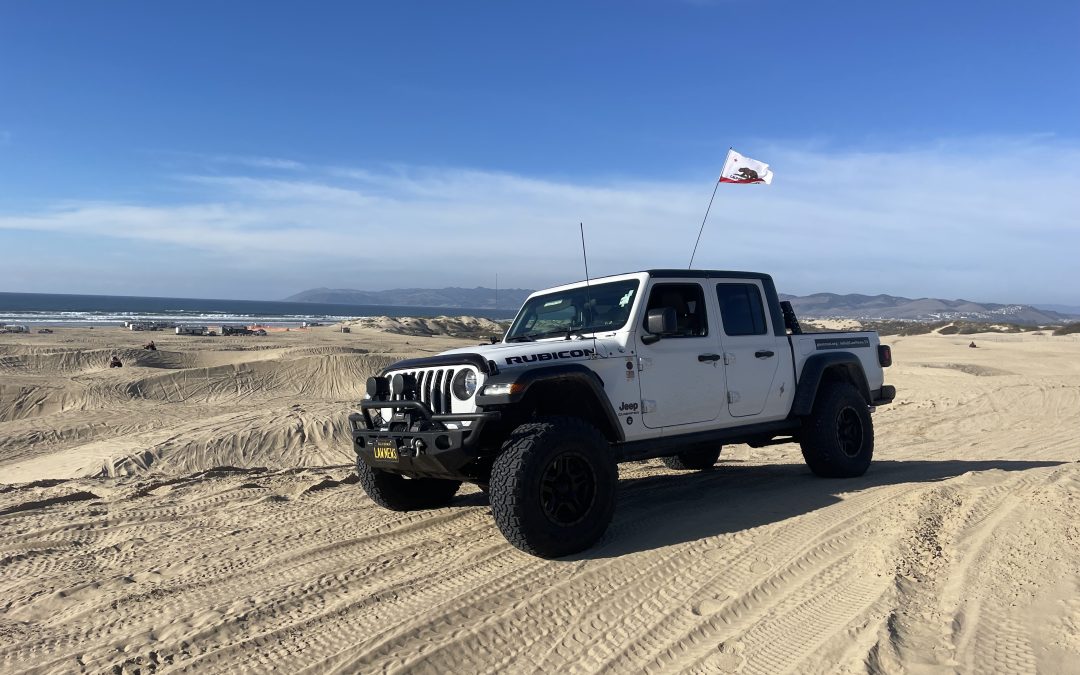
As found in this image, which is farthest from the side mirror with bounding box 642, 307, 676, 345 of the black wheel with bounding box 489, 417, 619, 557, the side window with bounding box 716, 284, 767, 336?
the side window with bounding box 716, 284, 767, 336

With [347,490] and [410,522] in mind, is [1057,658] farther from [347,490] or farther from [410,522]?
[347,490]

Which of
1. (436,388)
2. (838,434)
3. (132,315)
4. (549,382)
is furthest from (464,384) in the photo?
(132,315)

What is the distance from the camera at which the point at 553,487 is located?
16.2ft

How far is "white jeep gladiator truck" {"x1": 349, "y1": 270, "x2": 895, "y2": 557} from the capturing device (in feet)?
15.9

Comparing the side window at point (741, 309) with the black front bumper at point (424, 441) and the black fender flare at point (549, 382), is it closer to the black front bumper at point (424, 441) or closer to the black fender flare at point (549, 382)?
the black fender flare at point (549, 382)

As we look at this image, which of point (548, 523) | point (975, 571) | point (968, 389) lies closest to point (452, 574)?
point (548, 523)

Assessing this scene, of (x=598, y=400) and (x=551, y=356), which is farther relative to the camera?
(x=598, y=400)

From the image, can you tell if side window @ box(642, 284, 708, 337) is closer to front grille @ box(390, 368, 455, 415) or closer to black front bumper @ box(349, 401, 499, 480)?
front grille @ box(390, 368, 455, 415)

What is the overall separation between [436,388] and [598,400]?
1.12 meters

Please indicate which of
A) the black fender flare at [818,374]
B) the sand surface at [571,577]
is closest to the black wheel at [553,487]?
the sand surface at [571,577]

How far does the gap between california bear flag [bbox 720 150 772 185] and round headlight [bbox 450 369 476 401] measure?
4.42 metres

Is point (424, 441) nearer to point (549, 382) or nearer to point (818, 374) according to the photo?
point (549, 382)

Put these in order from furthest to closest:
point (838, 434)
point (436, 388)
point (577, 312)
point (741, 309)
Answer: point (838, 434)
point (741, 309)
point (577, 312)
point (436, 388)

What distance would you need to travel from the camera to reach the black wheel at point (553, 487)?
468 cm
